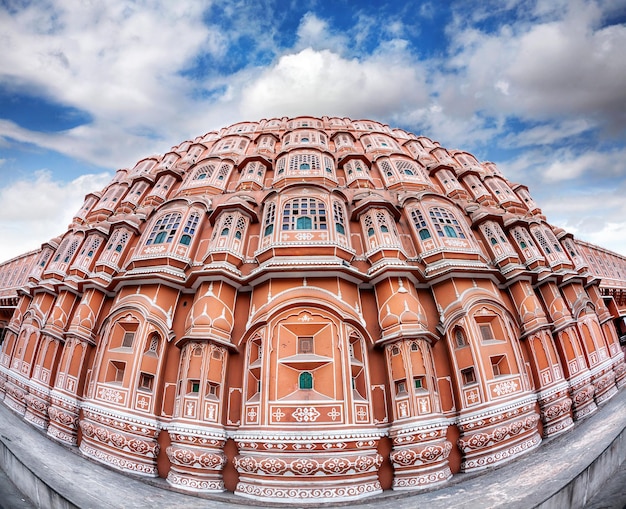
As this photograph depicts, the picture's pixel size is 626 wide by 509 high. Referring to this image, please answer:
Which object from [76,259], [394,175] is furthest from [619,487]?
[76,259]

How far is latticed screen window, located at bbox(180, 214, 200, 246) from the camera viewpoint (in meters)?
14.7

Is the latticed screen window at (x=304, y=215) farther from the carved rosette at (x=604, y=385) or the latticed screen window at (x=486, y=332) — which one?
the carved rosette at (x=604, y=385)

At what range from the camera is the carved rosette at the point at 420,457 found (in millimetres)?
9430

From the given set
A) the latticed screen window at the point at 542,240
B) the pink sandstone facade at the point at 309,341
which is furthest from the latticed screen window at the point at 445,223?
the latticed screen window at the point at 542,240

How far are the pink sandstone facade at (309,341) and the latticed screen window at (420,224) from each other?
0.10 meters

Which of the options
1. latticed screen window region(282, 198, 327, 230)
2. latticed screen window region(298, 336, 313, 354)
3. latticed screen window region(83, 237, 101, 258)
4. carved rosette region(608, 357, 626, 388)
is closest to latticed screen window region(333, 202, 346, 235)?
latticed screen window region(282, 198, 327, 230)

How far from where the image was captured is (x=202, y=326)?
37.2 feet

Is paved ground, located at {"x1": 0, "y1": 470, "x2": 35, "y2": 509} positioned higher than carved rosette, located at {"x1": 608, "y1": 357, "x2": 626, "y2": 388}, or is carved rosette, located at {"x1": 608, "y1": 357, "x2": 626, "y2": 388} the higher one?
carved rosette, located at {"x1": 608, "y1": 357, "x2": 626, "y2": 388}

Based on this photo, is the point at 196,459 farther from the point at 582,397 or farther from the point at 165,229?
the point at 582,397

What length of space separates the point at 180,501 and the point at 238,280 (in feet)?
23.0

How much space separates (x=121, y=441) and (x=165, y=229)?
871cm

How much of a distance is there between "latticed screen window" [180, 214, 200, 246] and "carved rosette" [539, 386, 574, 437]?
1612cm

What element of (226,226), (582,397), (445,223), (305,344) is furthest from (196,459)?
(582,397)

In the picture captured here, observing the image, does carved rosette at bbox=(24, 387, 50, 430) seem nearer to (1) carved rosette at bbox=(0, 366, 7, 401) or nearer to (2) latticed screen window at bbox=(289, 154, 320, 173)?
(1) carved rosette at bbox=(0, 366, 7, 401)
